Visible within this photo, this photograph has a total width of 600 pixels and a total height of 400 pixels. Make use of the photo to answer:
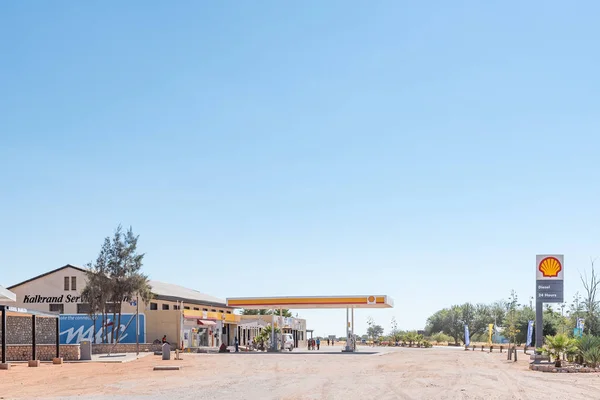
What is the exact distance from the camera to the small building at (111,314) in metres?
61.3

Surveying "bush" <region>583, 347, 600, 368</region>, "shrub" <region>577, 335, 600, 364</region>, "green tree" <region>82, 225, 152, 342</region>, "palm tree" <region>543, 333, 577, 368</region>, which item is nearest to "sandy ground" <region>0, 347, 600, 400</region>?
"palm tree" <region>543, 333, 577, 368</region>

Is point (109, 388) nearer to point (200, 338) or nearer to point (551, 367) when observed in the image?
point (551, 367)

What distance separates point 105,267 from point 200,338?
14.5 meters

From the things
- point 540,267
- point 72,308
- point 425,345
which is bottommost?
point 425,345

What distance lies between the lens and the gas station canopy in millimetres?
59875

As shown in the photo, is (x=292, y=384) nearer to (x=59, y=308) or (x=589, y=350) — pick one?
(x=589, y=350)

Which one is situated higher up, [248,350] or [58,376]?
[58,376]

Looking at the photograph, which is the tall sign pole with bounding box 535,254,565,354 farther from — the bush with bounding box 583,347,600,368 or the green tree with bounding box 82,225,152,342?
the green tree with bounding box 82,225,152,342

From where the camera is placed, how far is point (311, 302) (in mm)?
61094

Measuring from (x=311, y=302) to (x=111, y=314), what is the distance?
16.6 meters

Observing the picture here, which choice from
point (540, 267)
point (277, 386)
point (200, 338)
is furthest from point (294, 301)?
point (277, 386)

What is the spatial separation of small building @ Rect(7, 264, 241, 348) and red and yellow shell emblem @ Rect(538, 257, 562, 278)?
3220cm

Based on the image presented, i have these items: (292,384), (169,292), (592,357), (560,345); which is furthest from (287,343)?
(292,384)

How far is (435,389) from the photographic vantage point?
23.6m
